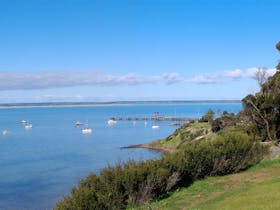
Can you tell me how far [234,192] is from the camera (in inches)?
509

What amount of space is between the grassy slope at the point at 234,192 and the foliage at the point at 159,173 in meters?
0.50

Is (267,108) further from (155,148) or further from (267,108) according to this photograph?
(155,148)

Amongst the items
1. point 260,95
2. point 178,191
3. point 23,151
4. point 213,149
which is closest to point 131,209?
point 178,191

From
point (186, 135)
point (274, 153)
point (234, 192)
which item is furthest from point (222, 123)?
point (234, 192)

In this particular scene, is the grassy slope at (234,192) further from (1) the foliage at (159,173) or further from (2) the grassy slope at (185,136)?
(2) the grassy slope at (185,136)

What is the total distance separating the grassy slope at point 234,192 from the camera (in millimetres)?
10384

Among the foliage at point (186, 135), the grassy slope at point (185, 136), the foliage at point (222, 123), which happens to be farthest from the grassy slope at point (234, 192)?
the foliage at point (186, 135)

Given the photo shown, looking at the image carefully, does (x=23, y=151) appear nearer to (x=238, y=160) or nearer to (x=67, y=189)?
(x=67, y=189)

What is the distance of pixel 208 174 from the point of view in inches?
666

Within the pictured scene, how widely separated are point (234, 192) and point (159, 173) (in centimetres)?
280

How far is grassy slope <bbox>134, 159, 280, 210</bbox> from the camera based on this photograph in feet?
34.1

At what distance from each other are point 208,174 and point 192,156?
1.53 m

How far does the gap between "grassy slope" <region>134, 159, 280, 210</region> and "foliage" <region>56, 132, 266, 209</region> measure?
1.65 ft

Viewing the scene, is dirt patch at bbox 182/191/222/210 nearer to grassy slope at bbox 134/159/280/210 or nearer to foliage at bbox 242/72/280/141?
grassy slope at bbox 134/159/280/210
